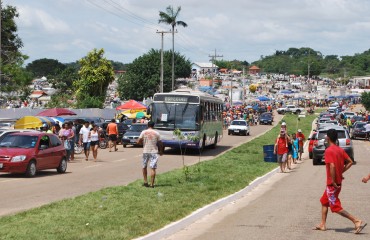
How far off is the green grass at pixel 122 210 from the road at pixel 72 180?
4.08 feet

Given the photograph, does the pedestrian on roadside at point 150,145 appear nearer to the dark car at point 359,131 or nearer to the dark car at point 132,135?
the dark car at point 132,135

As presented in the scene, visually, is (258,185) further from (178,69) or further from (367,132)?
(178,69)

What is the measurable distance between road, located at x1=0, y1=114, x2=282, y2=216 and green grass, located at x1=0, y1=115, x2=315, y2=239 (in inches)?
48.9

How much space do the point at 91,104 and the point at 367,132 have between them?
3148 cm

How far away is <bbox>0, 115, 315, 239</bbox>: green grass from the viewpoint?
11.1 metres

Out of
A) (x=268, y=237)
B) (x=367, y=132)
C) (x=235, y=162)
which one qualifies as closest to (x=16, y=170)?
(x=235, y=162)

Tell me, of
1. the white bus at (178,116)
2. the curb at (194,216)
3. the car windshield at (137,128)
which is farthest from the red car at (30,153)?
the car windshield at (137,128)

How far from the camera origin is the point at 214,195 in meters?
17.2

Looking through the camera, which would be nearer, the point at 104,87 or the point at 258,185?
the point at 258,185

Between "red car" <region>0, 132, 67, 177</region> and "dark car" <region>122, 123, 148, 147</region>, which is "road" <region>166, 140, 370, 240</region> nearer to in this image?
"red car" <region>0, 132, 67, 177</region>

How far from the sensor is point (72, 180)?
22219mm

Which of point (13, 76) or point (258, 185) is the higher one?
point (13, 76)

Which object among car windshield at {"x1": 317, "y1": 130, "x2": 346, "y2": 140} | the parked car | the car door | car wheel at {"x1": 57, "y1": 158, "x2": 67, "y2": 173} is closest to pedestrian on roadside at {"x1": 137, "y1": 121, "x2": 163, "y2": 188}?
the car door

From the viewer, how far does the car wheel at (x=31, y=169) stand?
2289cm
